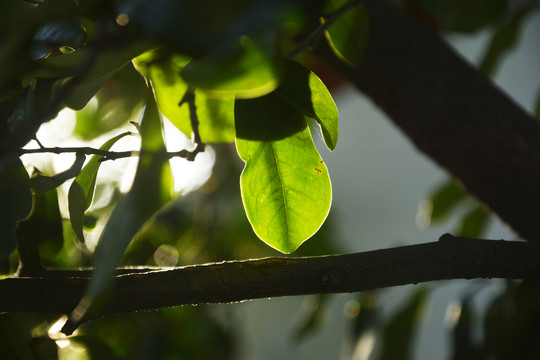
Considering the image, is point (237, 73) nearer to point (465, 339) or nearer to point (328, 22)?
point (328, 22)

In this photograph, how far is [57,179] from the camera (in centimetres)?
46

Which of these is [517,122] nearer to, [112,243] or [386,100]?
[386,100]

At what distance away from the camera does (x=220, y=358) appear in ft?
3.26

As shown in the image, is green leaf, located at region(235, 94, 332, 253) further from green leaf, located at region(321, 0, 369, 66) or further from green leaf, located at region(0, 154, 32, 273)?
green leaf, located at region(0, 154, 32, 273)

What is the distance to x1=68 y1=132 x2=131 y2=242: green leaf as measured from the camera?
18.3 inches

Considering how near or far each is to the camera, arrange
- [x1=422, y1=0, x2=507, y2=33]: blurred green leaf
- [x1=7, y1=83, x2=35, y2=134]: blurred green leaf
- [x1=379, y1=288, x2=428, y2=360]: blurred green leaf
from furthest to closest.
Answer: [x1=379, y1=288, x2=428, y2=360]: blurred green leaf → [x1=422, y1=0, x2=507, y2=33]: blurred green leaf → [x1=7, y1=83, x2=35, y2=134]: blurred green leaf

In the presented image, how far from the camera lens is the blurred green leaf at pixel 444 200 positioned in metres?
1.04

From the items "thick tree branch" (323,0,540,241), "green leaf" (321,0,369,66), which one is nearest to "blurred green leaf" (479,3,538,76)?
"thick tree branch" (323,0,540,241)

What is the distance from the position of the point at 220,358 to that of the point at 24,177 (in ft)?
2.18

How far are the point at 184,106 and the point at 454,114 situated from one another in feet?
1.28

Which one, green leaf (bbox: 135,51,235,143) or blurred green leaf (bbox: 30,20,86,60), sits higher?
blurred green leaf (bbox: 30,20,86,60)

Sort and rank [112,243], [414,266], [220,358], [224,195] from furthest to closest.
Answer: [224,195], [220,358], [414,266], [112,243]

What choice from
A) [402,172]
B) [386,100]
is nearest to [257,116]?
[386,100]

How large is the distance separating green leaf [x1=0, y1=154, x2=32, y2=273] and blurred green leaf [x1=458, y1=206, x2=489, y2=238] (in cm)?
79
